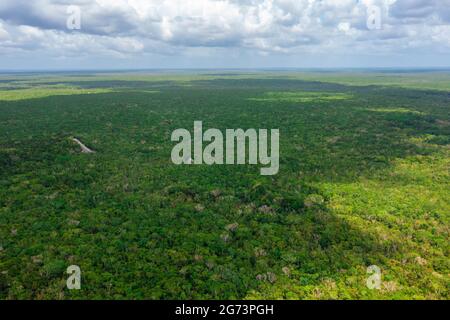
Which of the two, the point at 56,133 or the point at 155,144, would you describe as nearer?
the point at 155,144

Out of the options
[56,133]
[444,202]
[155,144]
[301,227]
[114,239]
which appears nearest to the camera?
[114,239]

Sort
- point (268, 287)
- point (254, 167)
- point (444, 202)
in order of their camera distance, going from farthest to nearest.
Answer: point (254, 167)
point (444, 202)
point (268, 287)

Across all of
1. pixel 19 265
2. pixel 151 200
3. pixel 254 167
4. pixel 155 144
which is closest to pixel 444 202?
pixel 254 167

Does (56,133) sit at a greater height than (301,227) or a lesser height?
greater

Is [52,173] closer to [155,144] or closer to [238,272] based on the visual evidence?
[155,144]

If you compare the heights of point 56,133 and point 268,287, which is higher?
point 56,133
